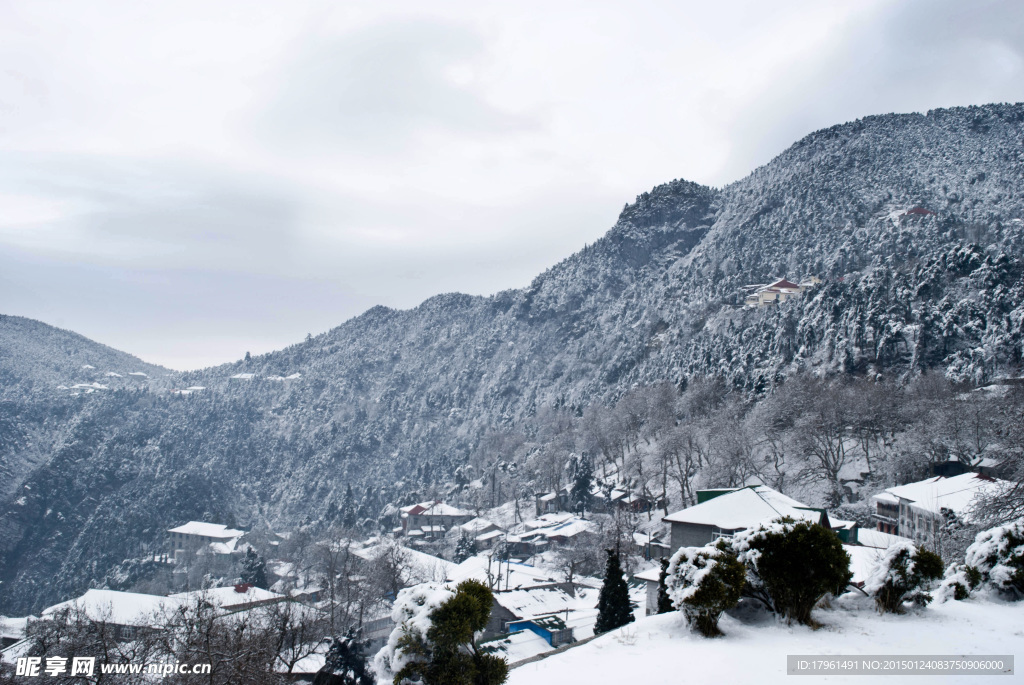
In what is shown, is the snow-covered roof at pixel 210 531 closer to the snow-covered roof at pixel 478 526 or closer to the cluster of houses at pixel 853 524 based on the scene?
the snow-covered roof at pixel 478 526

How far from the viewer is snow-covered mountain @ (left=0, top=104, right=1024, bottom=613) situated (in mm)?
69750

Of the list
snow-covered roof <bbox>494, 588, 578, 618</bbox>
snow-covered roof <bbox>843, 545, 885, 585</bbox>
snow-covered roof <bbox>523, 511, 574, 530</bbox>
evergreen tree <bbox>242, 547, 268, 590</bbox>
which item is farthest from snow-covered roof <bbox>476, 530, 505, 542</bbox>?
snow-covered roof <bbox>843, 545, 885, 585</bbox>

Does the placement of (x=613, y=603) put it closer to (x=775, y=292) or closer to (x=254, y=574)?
(x=254, y=574)

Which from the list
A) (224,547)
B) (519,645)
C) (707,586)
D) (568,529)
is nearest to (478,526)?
(568,529)

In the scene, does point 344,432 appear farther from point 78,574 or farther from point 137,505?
point 78,574

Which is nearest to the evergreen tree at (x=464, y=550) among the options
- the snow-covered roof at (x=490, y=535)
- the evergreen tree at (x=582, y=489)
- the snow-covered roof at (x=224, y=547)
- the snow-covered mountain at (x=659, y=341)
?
the snow-covered roof at (x=490, y=535)

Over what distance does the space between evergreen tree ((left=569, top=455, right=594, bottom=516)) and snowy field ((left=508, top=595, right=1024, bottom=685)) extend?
202ft

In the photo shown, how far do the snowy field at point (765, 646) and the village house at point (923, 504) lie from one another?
25.5 meters

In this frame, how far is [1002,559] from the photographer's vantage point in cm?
1190

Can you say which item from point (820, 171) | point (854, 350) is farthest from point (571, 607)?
point (820, 171)

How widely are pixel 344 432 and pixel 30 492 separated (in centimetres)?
7818

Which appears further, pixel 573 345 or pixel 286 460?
pixel 286 460

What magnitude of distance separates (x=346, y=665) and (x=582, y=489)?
61.0 meters

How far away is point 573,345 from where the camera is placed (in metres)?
163
